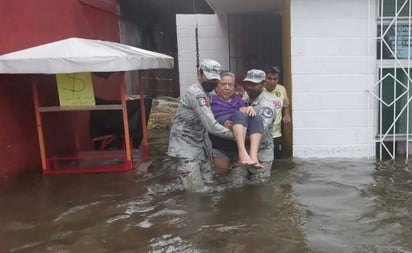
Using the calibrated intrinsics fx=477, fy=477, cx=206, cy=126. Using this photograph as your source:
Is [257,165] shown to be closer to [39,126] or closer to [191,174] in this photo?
[191,174]

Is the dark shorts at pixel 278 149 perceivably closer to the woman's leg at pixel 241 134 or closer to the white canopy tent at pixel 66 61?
the woman's leg at pixel 241 134

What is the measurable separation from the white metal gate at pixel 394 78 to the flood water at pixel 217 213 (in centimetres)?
45

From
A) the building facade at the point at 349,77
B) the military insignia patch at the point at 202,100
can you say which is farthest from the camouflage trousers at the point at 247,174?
the building facade at the point at 349,77

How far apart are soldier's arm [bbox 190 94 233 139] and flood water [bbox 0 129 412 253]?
0.74m

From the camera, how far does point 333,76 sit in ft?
22.2

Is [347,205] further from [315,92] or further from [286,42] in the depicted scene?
[286,42]

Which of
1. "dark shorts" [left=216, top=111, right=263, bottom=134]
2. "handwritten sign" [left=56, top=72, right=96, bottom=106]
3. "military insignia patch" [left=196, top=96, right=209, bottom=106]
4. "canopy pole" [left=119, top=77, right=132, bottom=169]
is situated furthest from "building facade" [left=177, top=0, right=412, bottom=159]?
"handwritten sign" [left=56, top=72, right=96, bottom=106]

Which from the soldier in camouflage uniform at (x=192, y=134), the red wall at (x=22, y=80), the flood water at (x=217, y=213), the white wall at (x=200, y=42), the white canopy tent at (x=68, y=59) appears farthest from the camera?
the white wall at (x=200, y=42)

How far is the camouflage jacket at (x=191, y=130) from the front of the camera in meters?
5.20

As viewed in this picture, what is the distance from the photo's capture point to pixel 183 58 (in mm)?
10828

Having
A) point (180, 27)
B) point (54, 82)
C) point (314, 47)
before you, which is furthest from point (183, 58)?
point (314, 47)

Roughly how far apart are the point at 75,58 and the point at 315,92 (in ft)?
10.9

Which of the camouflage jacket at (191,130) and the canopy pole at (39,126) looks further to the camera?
the canopy pole at (39,126)

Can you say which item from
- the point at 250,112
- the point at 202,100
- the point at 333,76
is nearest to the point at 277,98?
the point at 333,76
